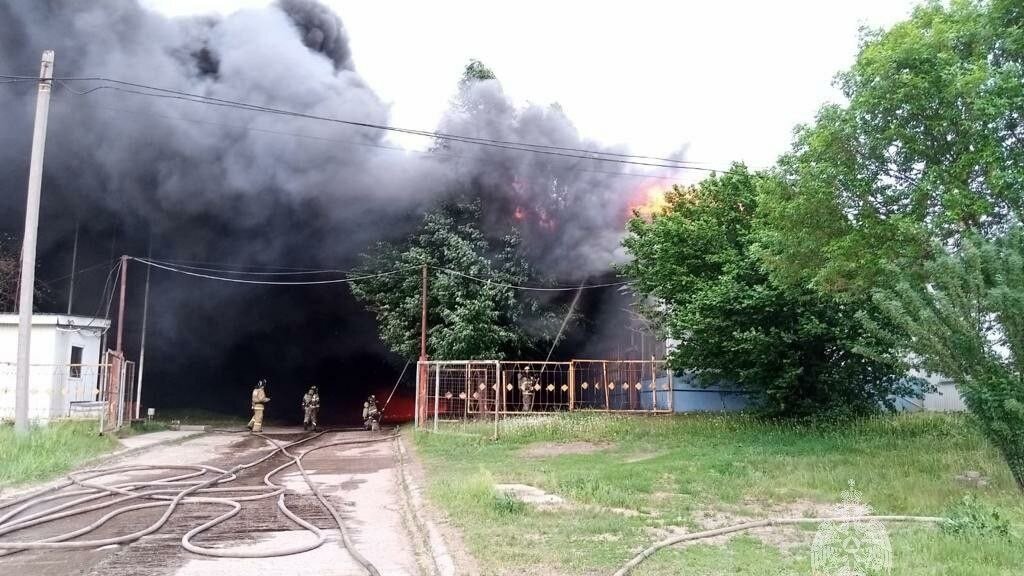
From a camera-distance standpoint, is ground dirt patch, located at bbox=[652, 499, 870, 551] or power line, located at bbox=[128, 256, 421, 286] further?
power line, located at bbox=[128, 256, 421, 286]

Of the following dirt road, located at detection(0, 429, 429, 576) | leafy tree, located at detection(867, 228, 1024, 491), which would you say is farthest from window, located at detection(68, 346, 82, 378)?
leafy tree, located at detection(867, 228, 1024, 491)

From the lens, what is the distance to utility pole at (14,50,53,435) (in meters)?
11.2

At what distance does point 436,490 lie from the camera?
8047 mm

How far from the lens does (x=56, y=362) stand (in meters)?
16.9

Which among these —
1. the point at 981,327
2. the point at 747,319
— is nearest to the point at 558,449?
the point at 747,319

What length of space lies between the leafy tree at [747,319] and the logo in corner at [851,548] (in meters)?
6.01

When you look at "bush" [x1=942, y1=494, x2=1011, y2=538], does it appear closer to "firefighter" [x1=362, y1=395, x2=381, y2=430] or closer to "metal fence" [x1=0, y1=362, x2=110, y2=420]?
"metal fence" [x1=0, y1=362, x2=110, y2=420]

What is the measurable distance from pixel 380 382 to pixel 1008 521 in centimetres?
2851

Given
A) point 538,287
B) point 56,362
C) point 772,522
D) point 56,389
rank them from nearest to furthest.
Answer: point 772,522 → point 56,389 → point 56,362 → point 538,287

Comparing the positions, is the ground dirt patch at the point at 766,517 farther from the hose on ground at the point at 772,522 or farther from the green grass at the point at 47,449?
the green grass at the point at 47,449

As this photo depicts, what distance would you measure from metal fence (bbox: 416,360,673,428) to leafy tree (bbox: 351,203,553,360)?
4.76 feet

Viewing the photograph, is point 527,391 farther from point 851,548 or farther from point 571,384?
point 851,548

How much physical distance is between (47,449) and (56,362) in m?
7.65

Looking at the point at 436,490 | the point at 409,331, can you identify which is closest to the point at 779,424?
the point at 436,490
